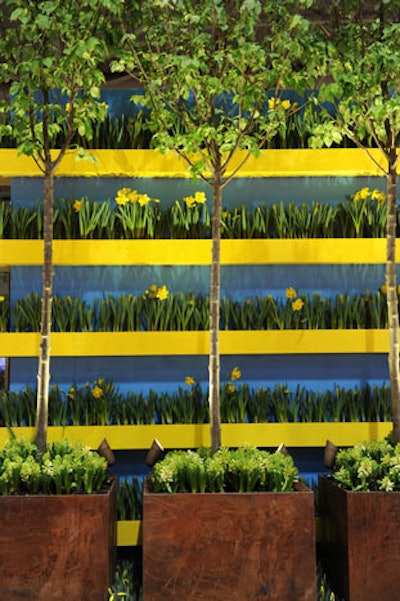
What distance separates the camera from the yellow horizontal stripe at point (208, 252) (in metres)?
3.69

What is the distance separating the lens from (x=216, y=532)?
109 inches

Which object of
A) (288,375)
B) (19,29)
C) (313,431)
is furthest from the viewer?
(288,375)

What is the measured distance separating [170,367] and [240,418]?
473mm

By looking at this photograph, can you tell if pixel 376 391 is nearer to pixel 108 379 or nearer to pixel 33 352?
pixel 108 379

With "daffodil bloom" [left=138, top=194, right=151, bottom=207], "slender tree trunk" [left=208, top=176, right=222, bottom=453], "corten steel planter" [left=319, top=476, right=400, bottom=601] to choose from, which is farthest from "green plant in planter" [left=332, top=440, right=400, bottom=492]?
"daffodil bloom" [left=138, top=194, right=151, bottom=207]

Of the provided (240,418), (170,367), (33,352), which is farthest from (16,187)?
(240,418)

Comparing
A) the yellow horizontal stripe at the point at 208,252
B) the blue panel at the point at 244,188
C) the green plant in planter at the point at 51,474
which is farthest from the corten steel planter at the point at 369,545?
the blue panel at the point at 244,188

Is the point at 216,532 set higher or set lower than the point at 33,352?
lower

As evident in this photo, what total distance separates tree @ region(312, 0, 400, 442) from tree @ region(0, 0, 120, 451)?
965 mm

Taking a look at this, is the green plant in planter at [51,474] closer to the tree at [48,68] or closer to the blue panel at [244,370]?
the tree at [48,68]

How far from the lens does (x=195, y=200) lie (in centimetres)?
376

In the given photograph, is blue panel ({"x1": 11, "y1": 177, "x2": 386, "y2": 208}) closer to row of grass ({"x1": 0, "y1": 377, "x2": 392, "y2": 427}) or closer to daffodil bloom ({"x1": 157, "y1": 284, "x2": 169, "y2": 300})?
daffodil bloom ({"x1": 157, "y1": 284, "x2": 169, "y2": 300})

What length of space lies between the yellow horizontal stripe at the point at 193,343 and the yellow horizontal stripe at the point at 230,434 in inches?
14.5

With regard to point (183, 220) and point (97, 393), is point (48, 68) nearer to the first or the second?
point (183, 220)
